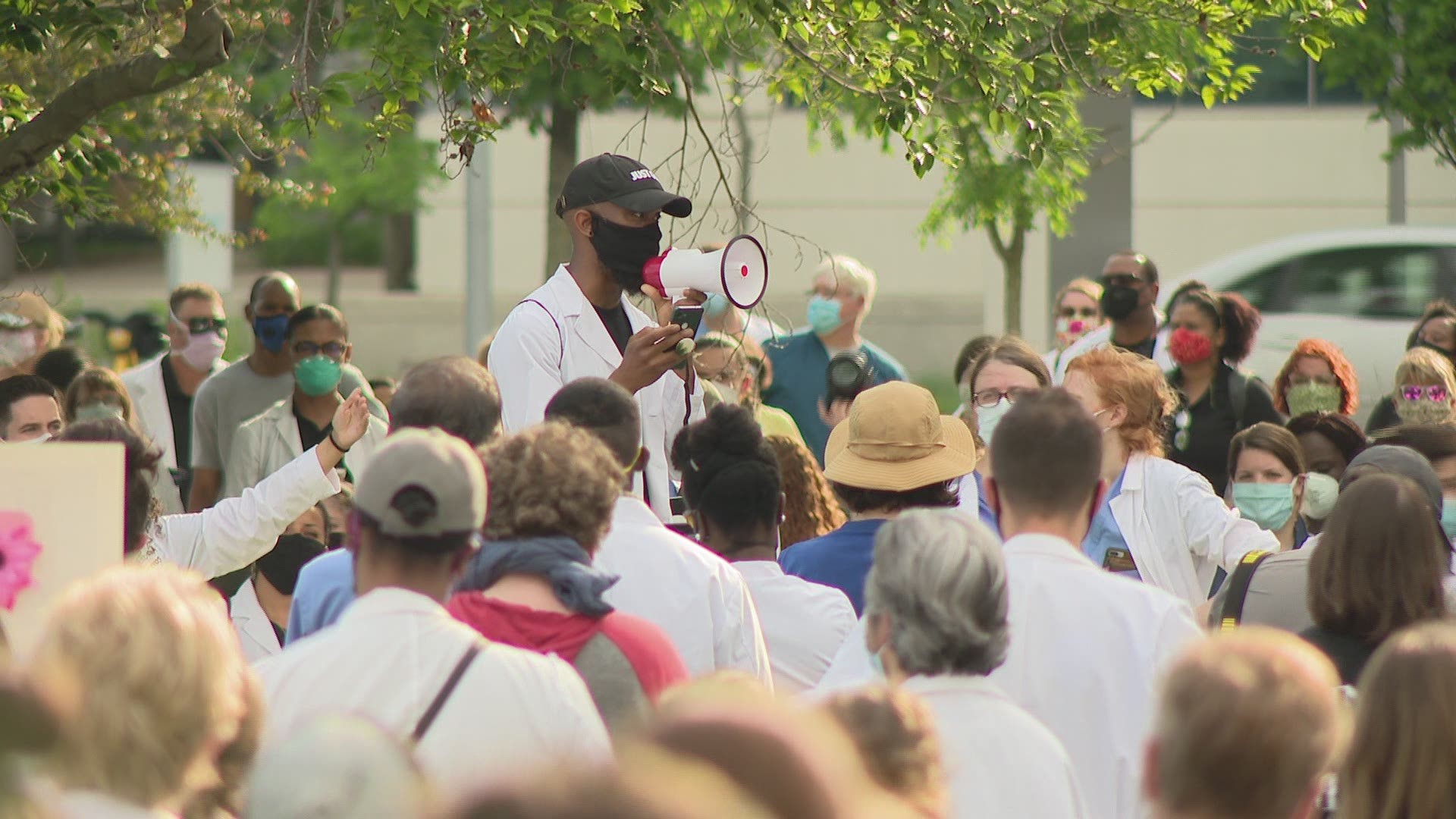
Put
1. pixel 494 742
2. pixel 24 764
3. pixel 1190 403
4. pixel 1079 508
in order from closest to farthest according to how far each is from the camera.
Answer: pixel 24 764 → pixel 494 742 → pixel 1079 508 → pixel 1190 403

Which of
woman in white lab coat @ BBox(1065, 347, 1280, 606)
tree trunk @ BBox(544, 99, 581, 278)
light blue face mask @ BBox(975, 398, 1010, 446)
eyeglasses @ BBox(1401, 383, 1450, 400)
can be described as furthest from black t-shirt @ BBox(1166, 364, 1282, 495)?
tree trunk @ BBox(544, 99, 581, 278)

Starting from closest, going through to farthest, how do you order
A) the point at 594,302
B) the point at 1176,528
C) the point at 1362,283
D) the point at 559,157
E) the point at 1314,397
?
1. the point at 594,302
2. the point at 1176,528
3. the point at 1314,397
4. the point at 1362,283
5. the point at 559,157

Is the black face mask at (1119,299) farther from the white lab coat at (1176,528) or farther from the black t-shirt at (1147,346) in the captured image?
the white lab coat at (1176,528)

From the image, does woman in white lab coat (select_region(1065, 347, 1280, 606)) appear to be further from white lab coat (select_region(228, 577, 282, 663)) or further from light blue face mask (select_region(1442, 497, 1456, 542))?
white lab coat (select_region(228, 577, 282, 663))

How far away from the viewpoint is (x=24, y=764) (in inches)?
82.3

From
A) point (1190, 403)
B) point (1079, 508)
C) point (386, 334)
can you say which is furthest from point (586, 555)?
point (386, 334)

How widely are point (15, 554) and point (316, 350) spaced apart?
3983mm

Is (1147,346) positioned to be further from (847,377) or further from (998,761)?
(998,761)

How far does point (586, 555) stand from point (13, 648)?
1106 millimetres

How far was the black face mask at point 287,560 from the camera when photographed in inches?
223

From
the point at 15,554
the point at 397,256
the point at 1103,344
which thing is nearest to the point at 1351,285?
the point at 1103,344

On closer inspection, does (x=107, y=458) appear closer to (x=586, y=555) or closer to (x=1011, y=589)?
(x=586, y=555)

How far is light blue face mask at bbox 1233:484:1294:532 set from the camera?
646 centimetres

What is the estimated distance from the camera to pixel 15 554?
372cm
